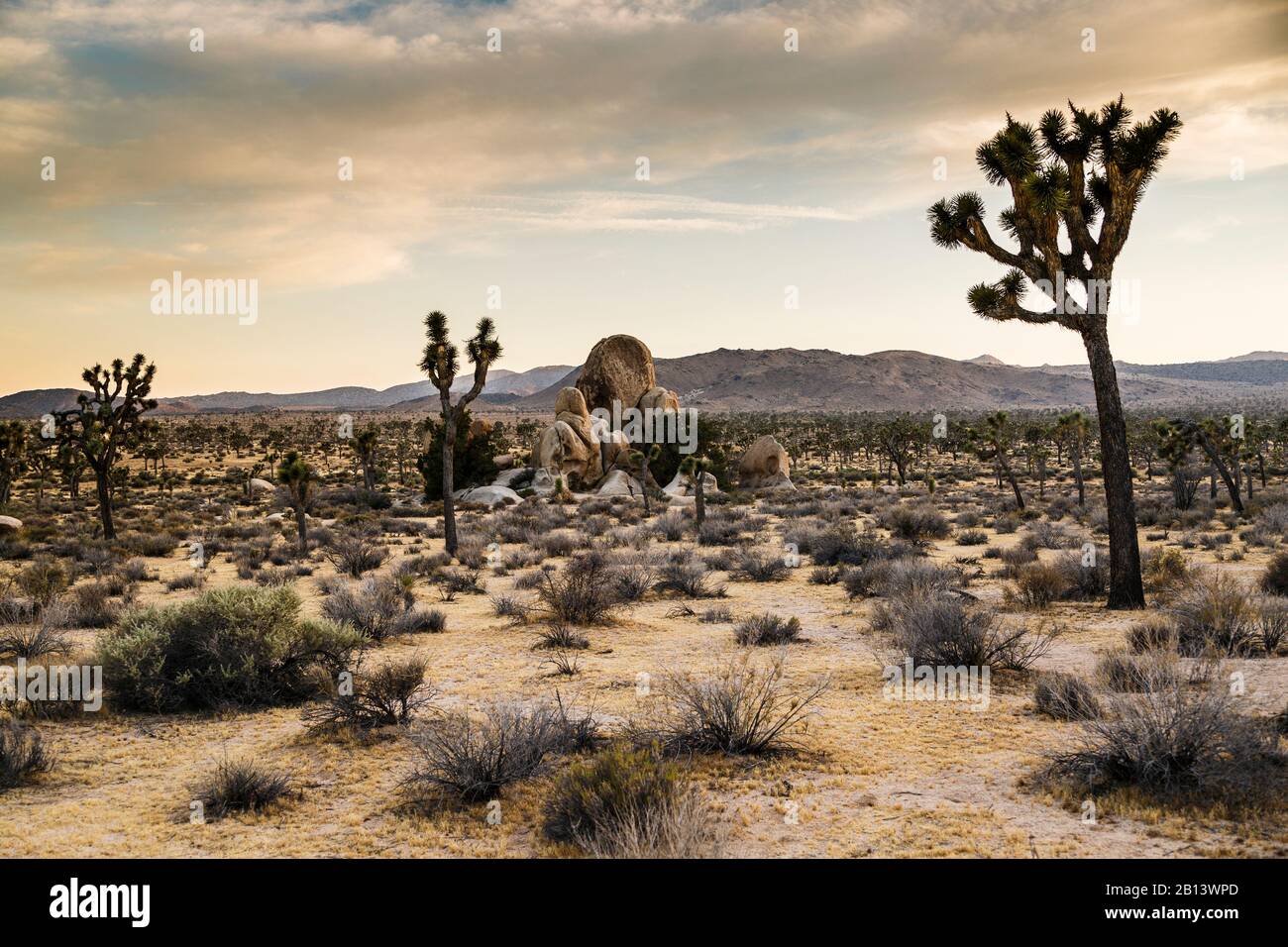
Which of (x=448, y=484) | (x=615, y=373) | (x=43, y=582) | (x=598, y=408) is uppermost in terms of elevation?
(x=615, y=373)

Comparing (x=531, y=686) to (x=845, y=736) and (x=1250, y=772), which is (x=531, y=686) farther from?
(x=1250, y=772)

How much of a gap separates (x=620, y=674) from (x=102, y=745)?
5.26 meters

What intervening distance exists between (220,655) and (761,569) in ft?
36.4

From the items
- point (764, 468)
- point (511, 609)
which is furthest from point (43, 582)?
point (764, 468)

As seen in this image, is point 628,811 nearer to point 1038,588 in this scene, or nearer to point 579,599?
point 579,599

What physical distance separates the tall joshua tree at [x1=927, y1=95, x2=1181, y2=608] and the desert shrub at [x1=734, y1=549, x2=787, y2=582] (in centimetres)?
650

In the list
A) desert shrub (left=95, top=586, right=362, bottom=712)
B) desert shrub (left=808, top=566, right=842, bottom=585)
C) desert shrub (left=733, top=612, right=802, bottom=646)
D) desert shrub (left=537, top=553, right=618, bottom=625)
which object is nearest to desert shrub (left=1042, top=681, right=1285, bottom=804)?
desert shrub (left=733, top=612, right=802, bottom=646)

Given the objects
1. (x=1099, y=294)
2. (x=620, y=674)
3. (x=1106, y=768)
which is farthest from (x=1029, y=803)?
(x=1099, y=294)

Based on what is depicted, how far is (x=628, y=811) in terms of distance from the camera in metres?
5.35

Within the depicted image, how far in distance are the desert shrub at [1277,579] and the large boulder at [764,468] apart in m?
31.3

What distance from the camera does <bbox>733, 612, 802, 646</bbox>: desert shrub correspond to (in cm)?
1163

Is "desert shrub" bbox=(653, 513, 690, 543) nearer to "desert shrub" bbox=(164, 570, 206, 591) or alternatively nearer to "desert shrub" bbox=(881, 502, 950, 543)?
"desert shrub" bbox=(881, 502, 950, 543)

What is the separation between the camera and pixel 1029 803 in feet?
19.5

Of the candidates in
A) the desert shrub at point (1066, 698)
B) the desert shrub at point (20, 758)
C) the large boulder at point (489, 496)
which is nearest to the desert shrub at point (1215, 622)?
the desert shrub at point (1066, 698)
